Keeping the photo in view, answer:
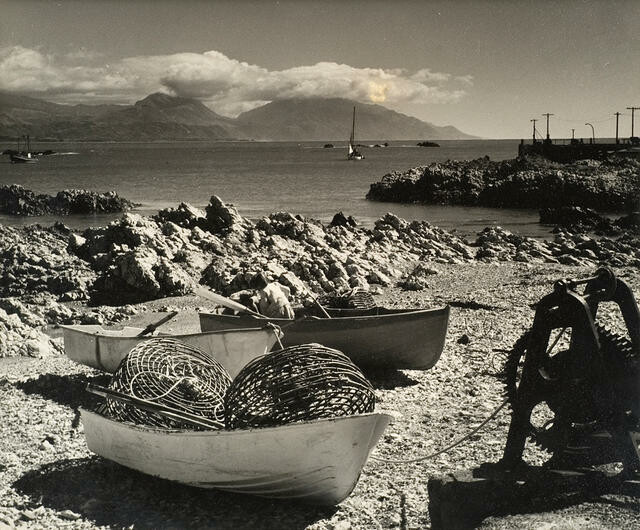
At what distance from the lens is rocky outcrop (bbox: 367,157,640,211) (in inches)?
1747

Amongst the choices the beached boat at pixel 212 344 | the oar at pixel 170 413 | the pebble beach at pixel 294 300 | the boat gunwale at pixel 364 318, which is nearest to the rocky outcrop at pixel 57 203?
the pebble beach at pixel 294 300

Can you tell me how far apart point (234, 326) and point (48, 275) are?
783cm

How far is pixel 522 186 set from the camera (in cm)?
4716

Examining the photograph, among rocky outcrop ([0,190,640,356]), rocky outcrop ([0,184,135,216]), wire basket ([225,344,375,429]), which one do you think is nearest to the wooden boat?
wire basket ([225,344,375,429])

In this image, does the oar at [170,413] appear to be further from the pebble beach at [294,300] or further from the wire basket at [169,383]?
the pebble beach at [294,300]

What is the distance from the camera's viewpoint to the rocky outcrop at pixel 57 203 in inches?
1431

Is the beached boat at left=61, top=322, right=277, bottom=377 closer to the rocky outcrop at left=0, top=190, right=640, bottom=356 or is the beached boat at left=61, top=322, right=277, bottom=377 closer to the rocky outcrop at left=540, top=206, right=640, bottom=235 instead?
the rocky outcrop at left=0, top=190, right=640, bottom=356

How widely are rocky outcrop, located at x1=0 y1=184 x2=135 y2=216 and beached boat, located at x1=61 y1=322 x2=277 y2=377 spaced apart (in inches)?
1147

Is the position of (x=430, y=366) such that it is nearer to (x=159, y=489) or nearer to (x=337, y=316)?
(x=337, y=316)

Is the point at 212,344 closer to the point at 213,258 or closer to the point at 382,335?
the point at 382,335

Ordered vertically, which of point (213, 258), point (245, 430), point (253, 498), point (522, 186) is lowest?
point (253, 498)

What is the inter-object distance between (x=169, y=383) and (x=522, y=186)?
4305 centimetres

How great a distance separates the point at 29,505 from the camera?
6.28m

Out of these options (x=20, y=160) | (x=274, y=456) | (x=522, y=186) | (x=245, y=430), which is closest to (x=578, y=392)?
(x=274, y=456)
